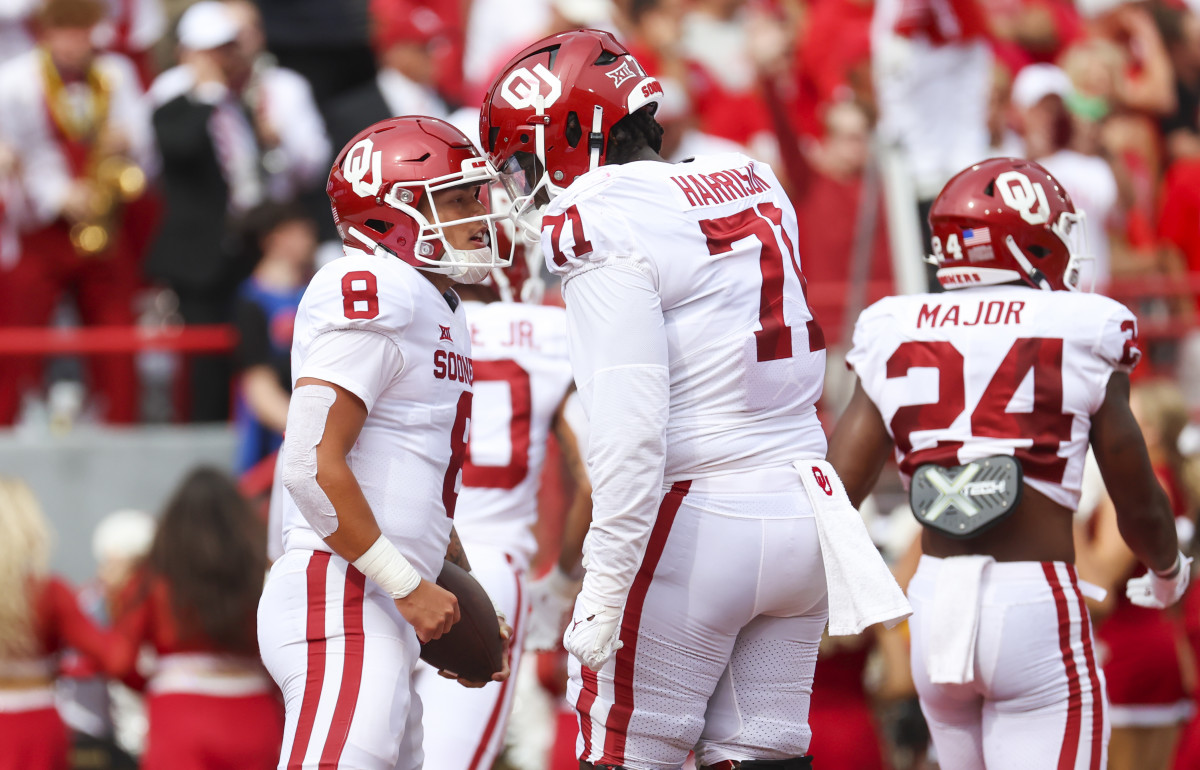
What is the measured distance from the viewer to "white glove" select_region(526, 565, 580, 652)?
220 inches

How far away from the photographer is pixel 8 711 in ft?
19.9

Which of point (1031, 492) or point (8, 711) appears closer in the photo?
point (1031, 492)

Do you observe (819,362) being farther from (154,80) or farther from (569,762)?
(154,80)

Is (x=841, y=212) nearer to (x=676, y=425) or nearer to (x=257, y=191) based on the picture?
(x=257, y=191)

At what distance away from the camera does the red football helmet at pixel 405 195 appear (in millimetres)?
3961

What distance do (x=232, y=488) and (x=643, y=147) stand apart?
301 cm

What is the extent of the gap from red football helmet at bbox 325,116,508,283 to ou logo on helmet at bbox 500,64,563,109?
0.86ft

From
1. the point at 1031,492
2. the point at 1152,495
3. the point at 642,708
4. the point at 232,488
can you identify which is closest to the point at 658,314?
the point at 642,708

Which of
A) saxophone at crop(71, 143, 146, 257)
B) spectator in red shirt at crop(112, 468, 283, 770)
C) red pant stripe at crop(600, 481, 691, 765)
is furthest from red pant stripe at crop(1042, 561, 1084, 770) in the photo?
saxophone at crop(71, 143, 146, 257)

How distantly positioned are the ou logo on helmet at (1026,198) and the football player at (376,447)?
1.52 meters

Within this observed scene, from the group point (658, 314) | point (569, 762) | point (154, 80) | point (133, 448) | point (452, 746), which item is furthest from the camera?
point (154, 80)

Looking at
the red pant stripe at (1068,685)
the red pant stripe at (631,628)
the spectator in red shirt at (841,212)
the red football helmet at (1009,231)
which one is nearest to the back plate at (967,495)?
the red pant stripe at (1068,685)

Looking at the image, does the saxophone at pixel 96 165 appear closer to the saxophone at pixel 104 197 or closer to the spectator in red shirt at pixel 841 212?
the saxophone at pixel 104 197

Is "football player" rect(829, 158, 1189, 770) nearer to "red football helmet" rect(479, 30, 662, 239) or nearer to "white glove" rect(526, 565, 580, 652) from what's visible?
"red football helmet" rect(479, 30, 662, 239)
